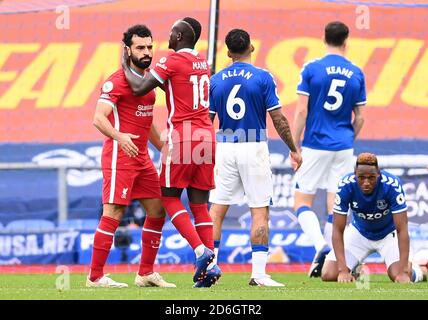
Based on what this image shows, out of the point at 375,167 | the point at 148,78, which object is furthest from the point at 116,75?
the point at 375,167

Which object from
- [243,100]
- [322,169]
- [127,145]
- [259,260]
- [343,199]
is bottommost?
[259,260]

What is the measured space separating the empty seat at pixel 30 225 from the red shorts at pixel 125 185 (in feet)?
13.6

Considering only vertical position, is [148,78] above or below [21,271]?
above

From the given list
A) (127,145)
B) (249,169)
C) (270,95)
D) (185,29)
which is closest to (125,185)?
(127,145)

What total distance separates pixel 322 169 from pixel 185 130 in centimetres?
Answer: 256

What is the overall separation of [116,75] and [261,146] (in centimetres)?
135

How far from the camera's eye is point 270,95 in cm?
930

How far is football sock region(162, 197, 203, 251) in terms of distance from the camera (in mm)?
8609

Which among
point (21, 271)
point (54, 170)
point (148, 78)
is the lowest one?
point (21, 271)

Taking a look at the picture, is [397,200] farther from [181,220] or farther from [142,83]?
[142,83]

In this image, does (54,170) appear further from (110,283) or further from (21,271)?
(110,283)

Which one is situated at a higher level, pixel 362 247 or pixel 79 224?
pixel 362 247

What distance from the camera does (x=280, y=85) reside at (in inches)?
576

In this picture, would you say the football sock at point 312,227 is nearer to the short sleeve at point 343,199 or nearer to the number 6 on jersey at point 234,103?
the short sleeve at point 343,199
